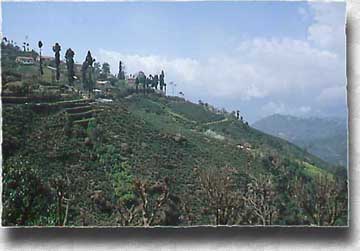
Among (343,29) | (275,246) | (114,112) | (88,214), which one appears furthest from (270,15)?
(88,214)

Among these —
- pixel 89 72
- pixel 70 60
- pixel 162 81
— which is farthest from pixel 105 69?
pixel 162 81

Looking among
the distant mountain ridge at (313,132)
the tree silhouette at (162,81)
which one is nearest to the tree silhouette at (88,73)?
the tree silhouette at (162,81)

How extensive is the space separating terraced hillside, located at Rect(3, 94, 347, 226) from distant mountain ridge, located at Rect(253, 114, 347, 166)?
0.13 m

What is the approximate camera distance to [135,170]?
6008mm

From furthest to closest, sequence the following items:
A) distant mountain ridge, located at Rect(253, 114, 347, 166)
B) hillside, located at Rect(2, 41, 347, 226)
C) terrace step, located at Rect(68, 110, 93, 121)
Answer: terrace step, located at Rect(68, 110, 93, 121), distant mountain ridge, located at Rect(253, 114, 347, 166), hillside, located at Rect(2, 41, 347, 226)

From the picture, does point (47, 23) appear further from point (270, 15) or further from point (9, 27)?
point (270, 15)

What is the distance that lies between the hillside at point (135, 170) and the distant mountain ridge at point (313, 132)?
117 mm

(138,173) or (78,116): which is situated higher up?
(78,116)

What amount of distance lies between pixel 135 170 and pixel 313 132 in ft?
6.90

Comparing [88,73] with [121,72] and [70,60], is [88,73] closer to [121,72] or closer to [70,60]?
[70,60]

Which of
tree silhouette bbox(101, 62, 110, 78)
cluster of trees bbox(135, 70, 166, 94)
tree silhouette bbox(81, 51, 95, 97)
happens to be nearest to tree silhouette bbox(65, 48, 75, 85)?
tree silhouette bbox(81, 51, 95, 97)

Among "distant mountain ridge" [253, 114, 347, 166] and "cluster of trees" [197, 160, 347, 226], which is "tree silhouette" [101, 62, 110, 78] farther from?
"distant mountain ridge" [253, 114, 347, 166]

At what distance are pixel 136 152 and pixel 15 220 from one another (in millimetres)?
1412

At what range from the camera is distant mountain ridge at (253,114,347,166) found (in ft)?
19.8
